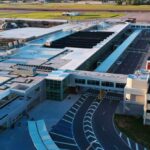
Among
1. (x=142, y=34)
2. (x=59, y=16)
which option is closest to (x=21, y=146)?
(x=142, y=34)

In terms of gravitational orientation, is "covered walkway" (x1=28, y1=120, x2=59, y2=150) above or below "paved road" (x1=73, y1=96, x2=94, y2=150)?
above

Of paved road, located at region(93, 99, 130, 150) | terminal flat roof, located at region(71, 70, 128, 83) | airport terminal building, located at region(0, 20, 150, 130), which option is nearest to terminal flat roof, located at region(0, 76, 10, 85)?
airport terminal building, located at region(0, 20, 150, 130)

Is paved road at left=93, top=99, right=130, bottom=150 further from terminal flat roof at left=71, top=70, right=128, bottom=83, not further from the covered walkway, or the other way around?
the covered walkway

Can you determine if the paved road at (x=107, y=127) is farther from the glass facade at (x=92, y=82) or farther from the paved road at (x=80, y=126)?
the glass facade at (x=92, y=82)

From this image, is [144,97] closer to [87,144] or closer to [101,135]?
[101,135]

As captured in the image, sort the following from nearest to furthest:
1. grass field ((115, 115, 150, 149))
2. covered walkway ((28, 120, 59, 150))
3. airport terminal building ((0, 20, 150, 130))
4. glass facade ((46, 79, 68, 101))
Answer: covered walkway ((28, 120, 59, 150)) < grass field ((115, 115, 150, 149)) < airport terminal building ((0, 20, 150, 130)) < glass facade ((46, 79, 68, 101))

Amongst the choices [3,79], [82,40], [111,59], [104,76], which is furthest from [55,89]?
[82,40]

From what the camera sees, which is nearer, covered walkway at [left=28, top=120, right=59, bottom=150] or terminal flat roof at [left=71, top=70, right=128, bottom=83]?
covered walkway at [left=28, top=120, right=59, bottom=150]
